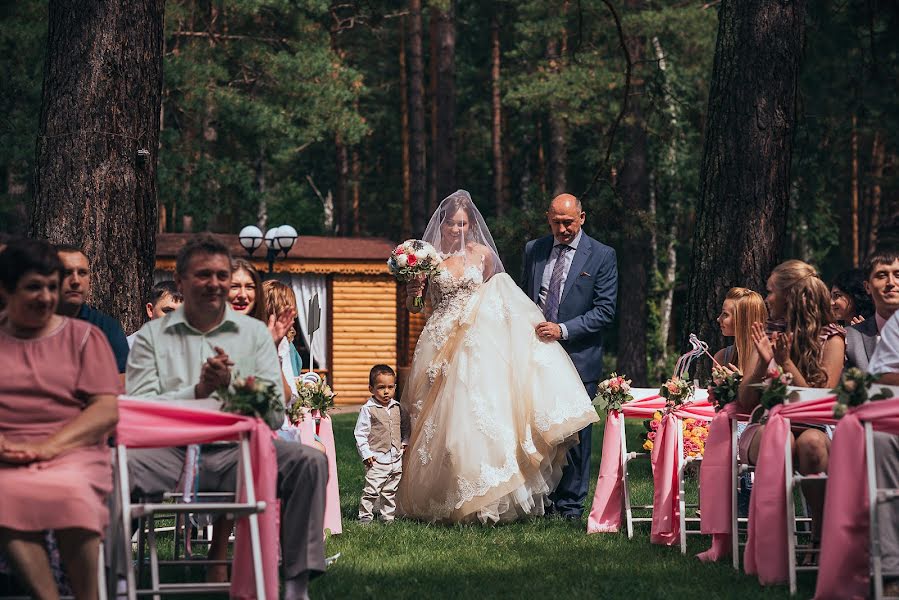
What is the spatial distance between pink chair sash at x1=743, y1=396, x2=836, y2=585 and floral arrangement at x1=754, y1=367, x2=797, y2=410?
0.13 ft

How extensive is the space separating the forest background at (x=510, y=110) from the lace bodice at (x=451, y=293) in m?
7.96

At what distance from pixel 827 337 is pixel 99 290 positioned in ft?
14.9

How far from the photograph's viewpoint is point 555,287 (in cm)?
988

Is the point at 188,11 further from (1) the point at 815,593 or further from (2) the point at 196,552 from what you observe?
(1) the point at 815,593

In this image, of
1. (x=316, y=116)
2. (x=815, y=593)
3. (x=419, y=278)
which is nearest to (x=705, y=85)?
(x=316, y=116)

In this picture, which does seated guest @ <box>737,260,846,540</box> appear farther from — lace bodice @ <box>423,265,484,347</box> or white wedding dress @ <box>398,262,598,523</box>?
lace bodice @ <box>423,265,484,347</box>

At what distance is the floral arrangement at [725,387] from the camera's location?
24.5ft

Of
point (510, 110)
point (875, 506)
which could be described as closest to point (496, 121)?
point (510, 110)

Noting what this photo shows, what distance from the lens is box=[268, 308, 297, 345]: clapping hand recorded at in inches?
297

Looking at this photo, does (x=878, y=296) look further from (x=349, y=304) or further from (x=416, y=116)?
(x=416, y=116)

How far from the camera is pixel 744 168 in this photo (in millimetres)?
11422

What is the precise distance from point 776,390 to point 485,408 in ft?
9.39

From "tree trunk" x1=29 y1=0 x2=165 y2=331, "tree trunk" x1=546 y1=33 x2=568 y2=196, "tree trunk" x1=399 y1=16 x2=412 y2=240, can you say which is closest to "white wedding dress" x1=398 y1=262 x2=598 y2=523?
"tree trunk" x1=29 y1=0 x2=165 y2=331

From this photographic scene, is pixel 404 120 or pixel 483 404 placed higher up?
pixel 404 120
